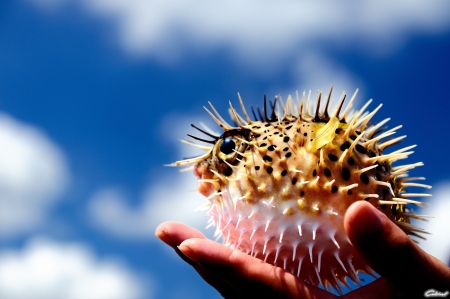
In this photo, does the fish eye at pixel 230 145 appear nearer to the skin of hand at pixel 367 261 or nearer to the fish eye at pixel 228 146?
the fish eye at pixel 228 146

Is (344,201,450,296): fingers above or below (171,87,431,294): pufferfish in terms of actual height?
below

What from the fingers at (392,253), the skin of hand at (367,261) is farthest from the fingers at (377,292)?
the fingers at (392,253)

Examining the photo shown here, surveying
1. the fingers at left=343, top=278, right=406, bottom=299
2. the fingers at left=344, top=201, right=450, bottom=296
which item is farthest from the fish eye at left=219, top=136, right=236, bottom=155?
the fingers at left=343, top=278, right=406, bottom=299

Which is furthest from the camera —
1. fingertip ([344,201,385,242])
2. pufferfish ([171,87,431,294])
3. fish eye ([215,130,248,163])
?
fish eye ([215,130,248,163])

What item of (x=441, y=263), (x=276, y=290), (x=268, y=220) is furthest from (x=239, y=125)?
(x=441, y=263)

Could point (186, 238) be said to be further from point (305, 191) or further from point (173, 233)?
point (305, 191)

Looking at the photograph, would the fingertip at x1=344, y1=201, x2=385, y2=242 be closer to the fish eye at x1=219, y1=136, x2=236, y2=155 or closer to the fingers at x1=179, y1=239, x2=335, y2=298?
the fingers at x1=179, y1=239, x2=335, y2=298

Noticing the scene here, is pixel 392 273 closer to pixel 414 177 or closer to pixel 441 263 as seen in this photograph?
pixel 441 263

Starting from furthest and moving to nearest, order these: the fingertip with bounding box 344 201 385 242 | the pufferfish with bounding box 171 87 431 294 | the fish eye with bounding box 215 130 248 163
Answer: the fish eye with bounding box 215 130 248 163, the pufferfish with bounding box 171 87 431 294, the fingertip with bounding box 344 201 385 242
